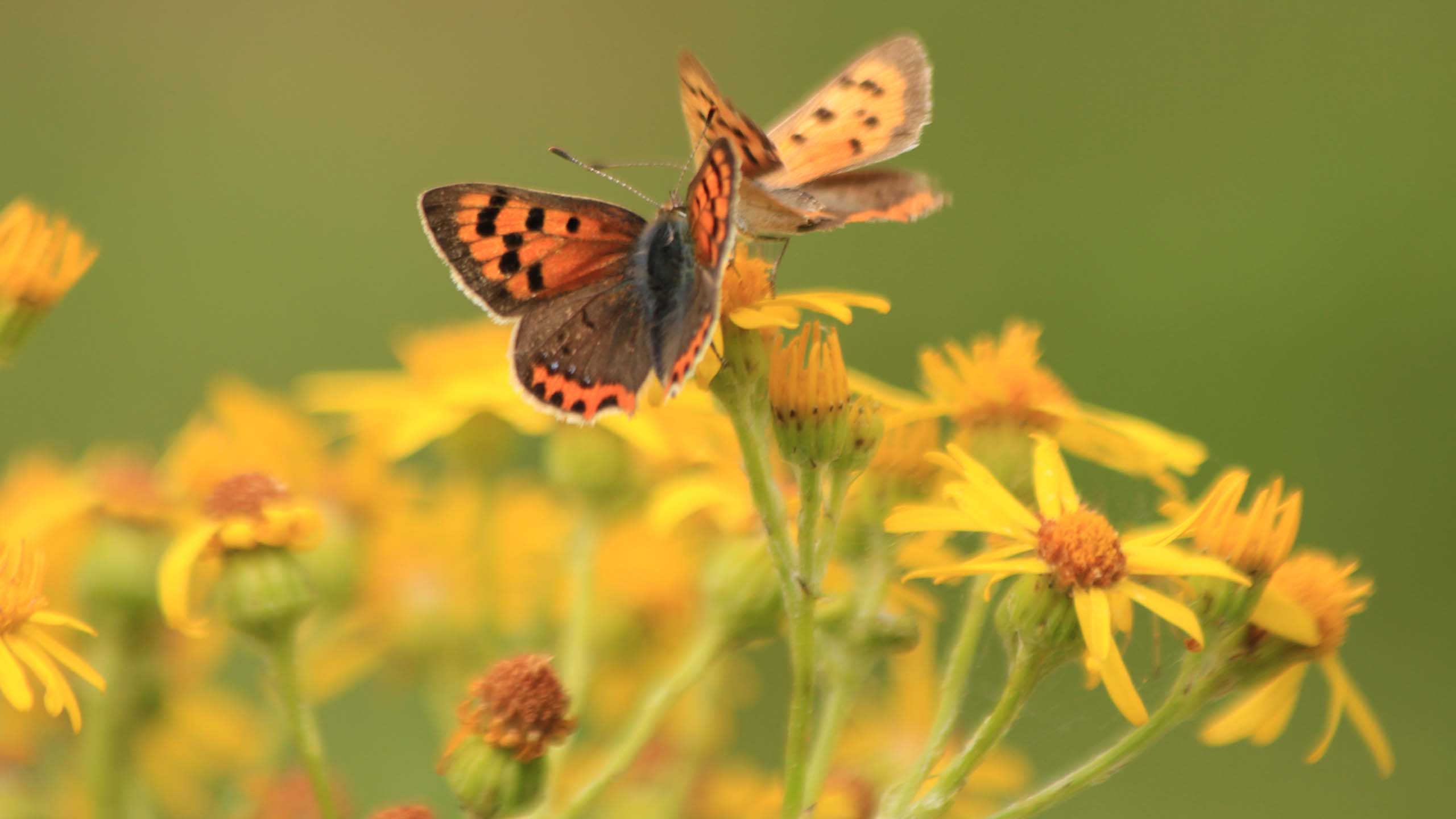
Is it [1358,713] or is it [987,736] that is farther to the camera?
[1358,713]

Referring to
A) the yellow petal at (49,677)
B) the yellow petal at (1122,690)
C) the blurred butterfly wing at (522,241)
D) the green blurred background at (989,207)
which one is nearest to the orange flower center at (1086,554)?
the yellow petal at (1122,690)

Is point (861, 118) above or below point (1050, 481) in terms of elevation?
above

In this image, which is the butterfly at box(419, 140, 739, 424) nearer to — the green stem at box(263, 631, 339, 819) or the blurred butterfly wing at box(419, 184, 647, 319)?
the blurred butterfly wing at box(419, 184, 647, 319)

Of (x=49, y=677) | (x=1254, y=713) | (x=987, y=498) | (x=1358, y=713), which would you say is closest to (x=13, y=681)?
(x=49, y=677)

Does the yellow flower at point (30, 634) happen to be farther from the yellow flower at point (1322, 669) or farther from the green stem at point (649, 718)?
the yellow flower at point (1322, 669)

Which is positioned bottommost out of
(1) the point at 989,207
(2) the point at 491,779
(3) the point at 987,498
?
(2) the point at 491,779

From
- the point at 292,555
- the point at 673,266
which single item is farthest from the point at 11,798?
the point at 673,266

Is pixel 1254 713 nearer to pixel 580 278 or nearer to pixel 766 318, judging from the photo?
pixel 766 318
